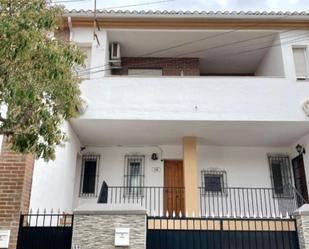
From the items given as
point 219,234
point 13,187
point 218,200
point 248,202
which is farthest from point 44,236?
point 248,202

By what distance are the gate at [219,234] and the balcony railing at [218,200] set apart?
4.93 meters

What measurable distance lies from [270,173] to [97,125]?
6.35 m

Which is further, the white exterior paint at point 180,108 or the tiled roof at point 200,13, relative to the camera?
the tiled roof at point 200,13

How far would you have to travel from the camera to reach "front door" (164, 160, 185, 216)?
12.1 metres

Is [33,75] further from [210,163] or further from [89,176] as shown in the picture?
[210,163]

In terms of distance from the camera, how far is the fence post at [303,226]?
659 cm

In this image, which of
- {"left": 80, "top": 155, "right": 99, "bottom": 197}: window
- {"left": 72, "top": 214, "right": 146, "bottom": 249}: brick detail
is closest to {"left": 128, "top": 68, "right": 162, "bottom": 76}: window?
{"left": 80, "top": 155, "right": 99, "bottom": 197}: window

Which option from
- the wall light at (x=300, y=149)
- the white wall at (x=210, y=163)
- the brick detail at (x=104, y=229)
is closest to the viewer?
the brick detail at (x=104, y=229)

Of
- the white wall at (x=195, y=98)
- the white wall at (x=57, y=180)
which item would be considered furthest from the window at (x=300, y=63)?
the white wall at (x=57, y=180)

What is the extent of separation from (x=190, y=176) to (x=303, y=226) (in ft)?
15.9

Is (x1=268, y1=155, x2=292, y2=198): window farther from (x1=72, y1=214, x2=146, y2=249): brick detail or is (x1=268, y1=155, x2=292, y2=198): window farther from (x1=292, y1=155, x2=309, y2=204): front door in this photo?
(x1=72, y1=214, x2=146, y2=249): brick detail

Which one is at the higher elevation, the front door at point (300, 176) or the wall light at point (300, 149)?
the wall light at point (300, 149)

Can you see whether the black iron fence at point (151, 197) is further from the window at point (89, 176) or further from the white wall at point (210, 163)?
the window at point (89, 176)

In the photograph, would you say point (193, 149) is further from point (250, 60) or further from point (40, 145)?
point (40, 145)
